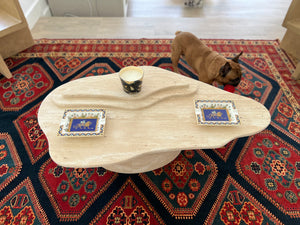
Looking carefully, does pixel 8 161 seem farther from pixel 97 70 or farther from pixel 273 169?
pixel 273 169

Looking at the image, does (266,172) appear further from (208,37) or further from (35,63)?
(35,63)

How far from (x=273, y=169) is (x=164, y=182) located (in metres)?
0.92

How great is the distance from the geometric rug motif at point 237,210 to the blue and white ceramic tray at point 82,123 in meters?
1.00

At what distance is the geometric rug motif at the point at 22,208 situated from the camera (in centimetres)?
142

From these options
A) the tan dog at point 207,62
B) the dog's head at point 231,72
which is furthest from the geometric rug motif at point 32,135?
the dog's head at point 231,72

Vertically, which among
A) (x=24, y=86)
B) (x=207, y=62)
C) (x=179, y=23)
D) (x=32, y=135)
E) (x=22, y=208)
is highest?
(x=207, y=62)

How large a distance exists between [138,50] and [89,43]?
2.23ft

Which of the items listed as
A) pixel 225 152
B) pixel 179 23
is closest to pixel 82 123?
pixel 225 152

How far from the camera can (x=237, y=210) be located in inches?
57.7

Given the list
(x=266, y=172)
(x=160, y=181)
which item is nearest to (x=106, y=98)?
(x=160, y=181)

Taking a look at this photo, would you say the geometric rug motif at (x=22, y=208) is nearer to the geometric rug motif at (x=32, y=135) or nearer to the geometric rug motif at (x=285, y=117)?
the geometric rug motif at (x=32, y=135)

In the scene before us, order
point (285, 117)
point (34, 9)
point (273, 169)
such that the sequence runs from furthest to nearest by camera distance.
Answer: point (34, 9) < point (285, 117) < point (273, 169)

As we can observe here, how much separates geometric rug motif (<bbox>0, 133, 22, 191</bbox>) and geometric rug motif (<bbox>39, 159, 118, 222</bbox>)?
8.6 inches

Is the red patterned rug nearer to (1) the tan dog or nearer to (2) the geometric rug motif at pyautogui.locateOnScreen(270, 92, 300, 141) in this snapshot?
(2) the geometric rug motif at pyautogui.locateOnScreen(270, 92, 300, 141)
